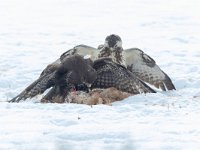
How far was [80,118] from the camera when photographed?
7023mm

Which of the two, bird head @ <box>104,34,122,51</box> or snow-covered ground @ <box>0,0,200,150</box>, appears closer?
snow-covered ground @ <box>0,0,200,150</box>

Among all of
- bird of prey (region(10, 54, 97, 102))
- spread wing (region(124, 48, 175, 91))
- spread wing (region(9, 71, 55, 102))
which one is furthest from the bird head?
spread wing (region(9, 71, 55, 102))

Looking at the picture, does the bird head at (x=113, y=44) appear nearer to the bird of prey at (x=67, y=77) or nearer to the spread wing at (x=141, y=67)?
the spread wing at (x=141, y=67)

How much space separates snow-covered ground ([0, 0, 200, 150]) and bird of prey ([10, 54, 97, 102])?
71 centimetres

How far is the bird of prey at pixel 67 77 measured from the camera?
29.5 ft

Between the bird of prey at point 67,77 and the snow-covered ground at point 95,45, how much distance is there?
0.71 m

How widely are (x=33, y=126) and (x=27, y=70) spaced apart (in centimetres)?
554

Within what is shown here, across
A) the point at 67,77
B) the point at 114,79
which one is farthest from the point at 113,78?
the point at 67,77

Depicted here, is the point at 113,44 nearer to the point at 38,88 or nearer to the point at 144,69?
the point at 144,69

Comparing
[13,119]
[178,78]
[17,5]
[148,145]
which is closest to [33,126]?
[13,119]

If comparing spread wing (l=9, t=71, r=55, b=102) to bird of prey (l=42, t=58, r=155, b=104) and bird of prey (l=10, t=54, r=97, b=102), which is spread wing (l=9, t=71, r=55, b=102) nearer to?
bird of prey (l=10, t=54, r=97, b=102)

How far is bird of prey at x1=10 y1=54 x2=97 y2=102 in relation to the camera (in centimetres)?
900

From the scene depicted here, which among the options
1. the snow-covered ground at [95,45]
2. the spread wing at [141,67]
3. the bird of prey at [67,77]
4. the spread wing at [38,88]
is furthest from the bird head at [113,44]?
the spread wing at [38,88]

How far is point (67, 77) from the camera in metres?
9.04
